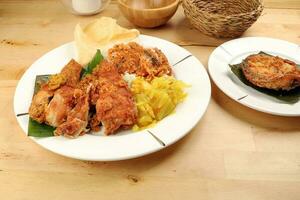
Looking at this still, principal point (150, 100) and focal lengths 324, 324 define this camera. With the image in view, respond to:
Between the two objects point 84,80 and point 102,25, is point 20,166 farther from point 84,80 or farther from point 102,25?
point 102,25

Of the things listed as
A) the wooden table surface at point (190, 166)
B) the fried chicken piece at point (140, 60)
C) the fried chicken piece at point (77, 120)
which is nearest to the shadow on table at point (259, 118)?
the wooden table surface at point (190, 166)

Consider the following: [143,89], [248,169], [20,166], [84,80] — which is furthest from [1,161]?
[248,169]

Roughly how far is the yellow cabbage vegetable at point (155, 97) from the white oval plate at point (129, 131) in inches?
1.0

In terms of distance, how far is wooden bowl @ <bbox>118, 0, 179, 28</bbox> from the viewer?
1377 millimetres

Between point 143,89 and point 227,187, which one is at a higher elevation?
point 143,89

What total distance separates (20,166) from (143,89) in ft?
1.38

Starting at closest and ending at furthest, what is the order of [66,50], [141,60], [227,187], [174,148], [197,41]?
[227,187] → [174,148] → [141,60] → [66,50] → [197,41]

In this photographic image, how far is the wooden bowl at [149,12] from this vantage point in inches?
54.2

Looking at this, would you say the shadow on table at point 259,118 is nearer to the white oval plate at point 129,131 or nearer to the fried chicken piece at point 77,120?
the white oval plate at point 129,131

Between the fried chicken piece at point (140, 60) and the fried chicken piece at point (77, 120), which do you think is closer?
the fried chicken piece at point (77, 120)

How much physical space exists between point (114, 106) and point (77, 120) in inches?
4.3

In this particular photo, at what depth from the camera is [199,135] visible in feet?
3.30

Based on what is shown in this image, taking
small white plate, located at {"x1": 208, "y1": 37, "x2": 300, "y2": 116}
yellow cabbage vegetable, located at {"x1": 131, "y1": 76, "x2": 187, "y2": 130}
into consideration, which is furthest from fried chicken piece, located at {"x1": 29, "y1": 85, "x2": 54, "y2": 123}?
small white plate, located at {"x1": 208, "y1": 37, "x2": 300, "y2": 116}

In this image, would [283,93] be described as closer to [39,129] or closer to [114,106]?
[114,106]
